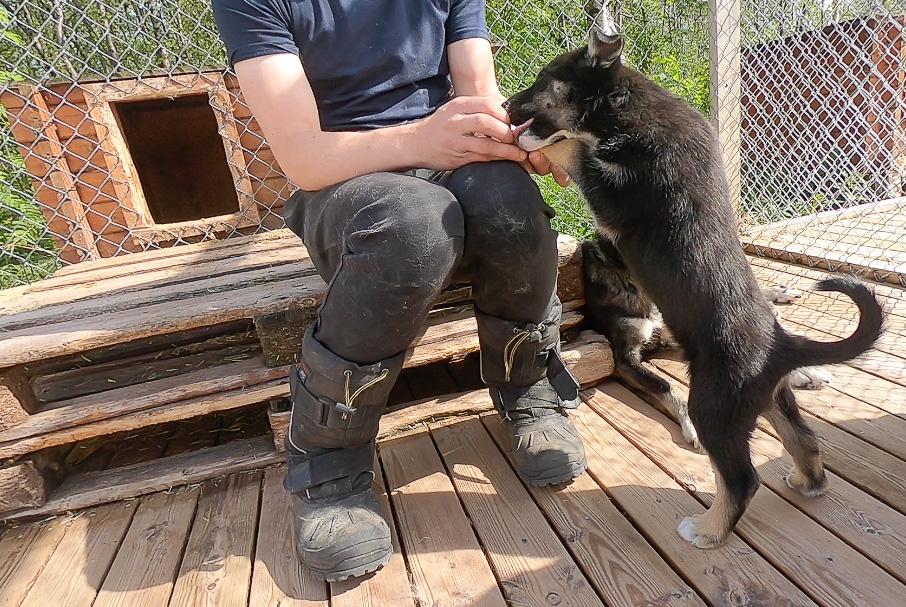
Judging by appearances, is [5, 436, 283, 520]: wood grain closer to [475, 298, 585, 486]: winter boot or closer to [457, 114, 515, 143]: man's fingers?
[475, 298, 585, 486]: winter boot

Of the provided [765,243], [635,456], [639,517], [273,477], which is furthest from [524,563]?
[765,243]

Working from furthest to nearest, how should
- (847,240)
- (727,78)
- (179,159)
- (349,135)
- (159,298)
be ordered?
(179,159)
(847,240)
(727,78)
(159,298)
(349,135)

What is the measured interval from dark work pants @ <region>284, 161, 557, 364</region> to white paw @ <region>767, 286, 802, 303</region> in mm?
1699

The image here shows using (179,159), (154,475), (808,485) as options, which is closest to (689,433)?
(808,485)

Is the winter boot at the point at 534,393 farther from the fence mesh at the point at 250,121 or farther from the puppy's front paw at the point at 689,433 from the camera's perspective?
the fence mesh at the point at 250,121

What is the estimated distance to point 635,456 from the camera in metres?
1.68

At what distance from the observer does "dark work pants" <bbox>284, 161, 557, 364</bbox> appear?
1.25 meters

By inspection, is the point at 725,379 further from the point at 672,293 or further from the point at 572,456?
the point at 572,456

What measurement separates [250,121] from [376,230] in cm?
214

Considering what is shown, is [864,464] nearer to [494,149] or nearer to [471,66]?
[494,149]

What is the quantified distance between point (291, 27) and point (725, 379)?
57.1 inches

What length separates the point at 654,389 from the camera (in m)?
1.94

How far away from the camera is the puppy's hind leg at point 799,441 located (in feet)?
4.51

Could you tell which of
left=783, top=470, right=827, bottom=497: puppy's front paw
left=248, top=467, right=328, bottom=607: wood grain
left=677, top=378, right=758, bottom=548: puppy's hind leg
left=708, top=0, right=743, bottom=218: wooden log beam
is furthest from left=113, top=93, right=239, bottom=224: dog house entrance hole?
left=783, top=470, right=827, bottom=497: puppy's front paw
